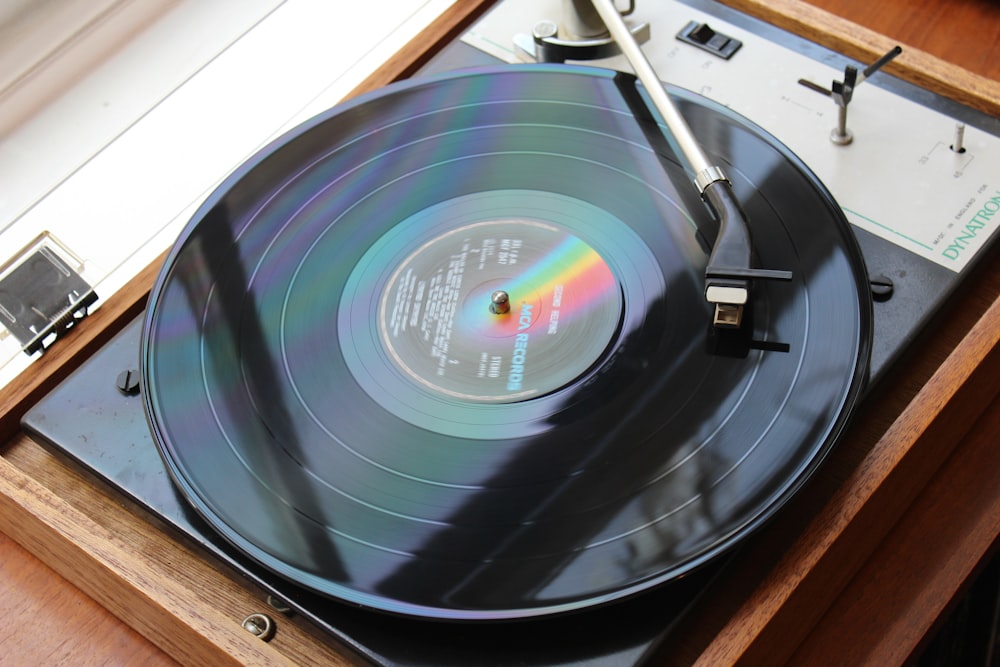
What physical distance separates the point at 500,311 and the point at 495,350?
1.6 inches

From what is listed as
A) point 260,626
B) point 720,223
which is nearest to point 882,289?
point 720,223

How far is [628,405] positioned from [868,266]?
0.29 meters

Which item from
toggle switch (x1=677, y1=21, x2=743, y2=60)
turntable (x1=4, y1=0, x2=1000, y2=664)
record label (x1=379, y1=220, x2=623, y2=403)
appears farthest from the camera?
toggle switch (x1=677, y1=21, x2=743, y2=60)

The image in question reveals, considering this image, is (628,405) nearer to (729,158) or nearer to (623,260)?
(623,260)

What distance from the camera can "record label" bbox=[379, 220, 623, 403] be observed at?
3.00 feet

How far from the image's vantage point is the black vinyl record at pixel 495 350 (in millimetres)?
798

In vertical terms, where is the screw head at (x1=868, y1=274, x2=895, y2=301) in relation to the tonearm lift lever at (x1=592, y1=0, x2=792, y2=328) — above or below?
below

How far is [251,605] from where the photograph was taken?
0.88m

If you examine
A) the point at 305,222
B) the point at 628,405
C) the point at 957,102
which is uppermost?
the point at 305,222

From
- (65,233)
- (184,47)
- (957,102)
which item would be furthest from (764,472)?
(184,47)

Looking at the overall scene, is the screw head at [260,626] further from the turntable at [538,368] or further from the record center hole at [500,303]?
the record center hole at [500,303]

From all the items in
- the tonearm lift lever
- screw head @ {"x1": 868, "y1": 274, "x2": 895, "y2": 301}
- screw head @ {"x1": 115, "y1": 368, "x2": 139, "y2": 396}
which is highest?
screw head @ {"x1": 115, "y1": 368, "x2": 139, "y2": 396}

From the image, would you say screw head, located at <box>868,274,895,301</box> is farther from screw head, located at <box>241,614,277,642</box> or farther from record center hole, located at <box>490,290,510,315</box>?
screw head, located at <box>241,614,277,642</box>

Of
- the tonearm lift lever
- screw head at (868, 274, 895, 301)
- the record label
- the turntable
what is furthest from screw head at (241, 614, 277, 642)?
screw head at (868, 274, 895, 301)
